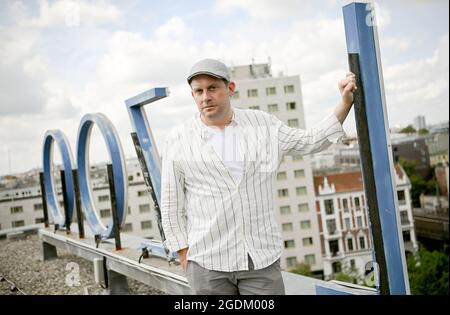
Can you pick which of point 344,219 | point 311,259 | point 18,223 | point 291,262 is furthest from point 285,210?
point 18,223

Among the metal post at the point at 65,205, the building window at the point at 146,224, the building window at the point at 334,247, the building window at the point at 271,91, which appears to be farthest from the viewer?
the building window at the point at 334,247

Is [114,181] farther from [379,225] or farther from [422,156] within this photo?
[422,156]

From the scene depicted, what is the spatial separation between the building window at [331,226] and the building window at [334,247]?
2.46ft

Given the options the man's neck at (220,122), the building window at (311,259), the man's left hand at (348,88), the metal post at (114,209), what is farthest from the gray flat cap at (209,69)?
the building window at (311,259)

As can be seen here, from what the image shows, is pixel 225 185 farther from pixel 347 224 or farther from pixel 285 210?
pixel 347 224

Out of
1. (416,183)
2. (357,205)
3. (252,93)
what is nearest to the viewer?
(252,93)

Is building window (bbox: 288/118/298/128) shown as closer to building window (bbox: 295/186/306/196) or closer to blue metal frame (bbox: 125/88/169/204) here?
building window (bbox: 295/186/306/196)

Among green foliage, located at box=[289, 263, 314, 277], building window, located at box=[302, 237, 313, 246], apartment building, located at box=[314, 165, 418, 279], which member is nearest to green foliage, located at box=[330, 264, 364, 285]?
apartment building, located at box=[314, 165, 418, 279]

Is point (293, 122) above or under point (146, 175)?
above

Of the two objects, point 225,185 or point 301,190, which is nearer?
point 225,185

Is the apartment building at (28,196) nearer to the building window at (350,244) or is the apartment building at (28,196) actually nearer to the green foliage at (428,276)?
the green foliage at (428,276)

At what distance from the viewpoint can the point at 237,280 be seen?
1602mm

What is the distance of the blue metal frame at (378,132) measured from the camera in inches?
67.1

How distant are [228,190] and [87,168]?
217 centimetres
